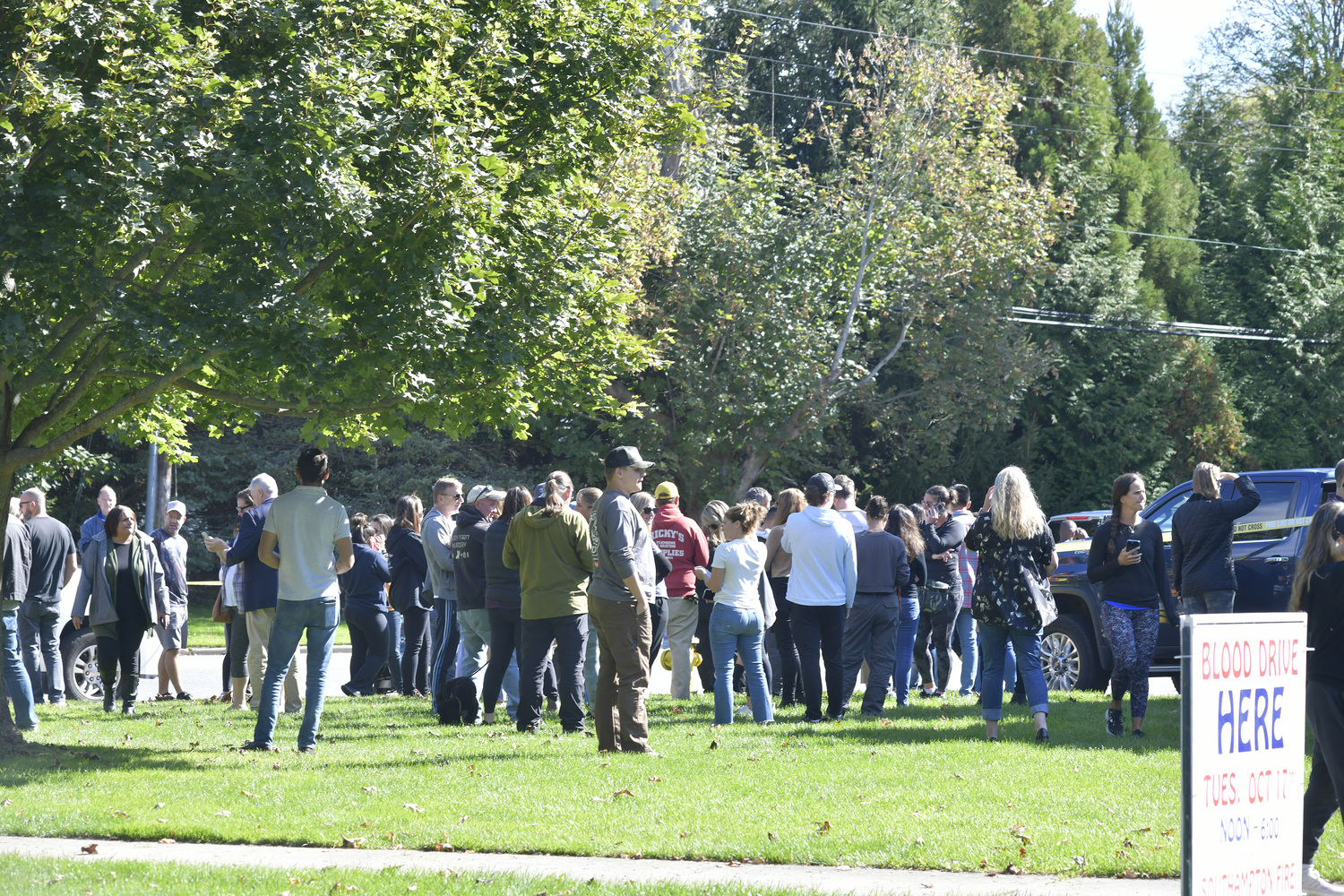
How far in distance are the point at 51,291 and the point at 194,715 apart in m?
4.87

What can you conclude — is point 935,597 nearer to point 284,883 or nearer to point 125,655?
point 125,655

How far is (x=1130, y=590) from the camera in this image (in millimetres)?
9984

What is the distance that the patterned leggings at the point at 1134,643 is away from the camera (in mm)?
9938

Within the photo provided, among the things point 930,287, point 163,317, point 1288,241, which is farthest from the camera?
point 1288,241

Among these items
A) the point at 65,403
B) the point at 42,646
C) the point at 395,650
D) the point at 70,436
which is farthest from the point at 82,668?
the point at 65,403

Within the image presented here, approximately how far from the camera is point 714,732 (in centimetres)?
1033

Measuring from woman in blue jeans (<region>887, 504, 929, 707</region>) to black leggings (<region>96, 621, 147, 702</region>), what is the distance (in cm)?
663

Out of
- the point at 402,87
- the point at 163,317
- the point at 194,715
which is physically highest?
the point at 402,87

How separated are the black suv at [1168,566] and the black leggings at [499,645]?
455 cm

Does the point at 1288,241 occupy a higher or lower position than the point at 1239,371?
higher

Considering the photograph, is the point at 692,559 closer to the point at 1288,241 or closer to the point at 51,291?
the point at 51,291

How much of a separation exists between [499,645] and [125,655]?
3.69 m

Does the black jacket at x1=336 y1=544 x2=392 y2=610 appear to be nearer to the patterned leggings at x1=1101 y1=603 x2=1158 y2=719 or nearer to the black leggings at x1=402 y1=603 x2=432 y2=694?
the black leggings at x1=402 y1=603 x2=432 y2=694

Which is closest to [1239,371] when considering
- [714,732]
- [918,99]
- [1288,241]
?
[1288,241]
